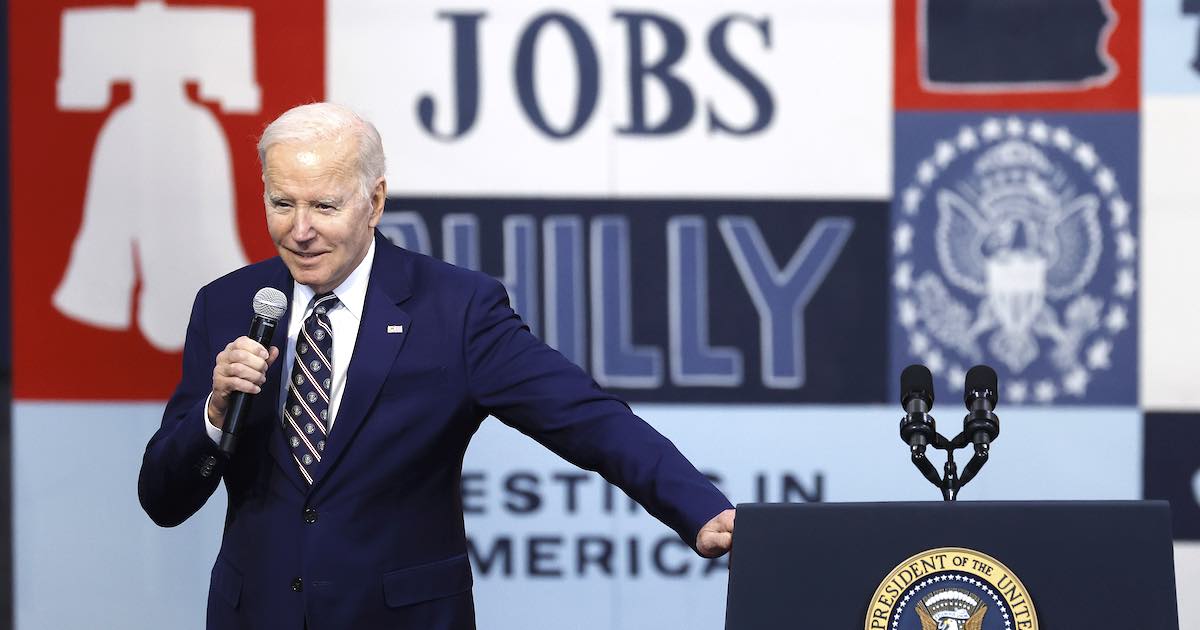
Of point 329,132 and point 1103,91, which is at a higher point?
point 1103,91

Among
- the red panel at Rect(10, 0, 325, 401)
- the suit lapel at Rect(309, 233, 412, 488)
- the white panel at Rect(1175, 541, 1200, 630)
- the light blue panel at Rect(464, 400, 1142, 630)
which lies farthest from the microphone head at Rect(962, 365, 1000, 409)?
the red panel at Rect(10, 0, 325, 401)

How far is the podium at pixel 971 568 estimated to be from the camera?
5.24 feet

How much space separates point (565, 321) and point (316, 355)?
1.66 meters

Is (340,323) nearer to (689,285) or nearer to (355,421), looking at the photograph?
(355,421)

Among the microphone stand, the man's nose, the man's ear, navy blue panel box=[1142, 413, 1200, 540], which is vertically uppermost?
the man's ear

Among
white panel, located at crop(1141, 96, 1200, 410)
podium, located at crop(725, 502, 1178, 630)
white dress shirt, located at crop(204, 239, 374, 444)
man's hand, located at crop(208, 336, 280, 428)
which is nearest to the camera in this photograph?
podium, located at crop(725, 502, 1178, 630)

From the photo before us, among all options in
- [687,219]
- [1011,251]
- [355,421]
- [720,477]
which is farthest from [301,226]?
[1011,251]

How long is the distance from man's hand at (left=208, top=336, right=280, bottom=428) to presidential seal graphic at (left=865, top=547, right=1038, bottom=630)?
809 mm

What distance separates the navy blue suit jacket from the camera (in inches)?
75.4

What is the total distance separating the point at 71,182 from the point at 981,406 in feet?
8.45

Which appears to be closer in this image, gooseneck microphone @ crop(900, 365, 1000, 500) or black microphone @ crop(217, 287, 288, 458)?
black microphone @ crop(217, 287, 288, 458)

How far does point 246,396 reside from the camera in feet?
5.90

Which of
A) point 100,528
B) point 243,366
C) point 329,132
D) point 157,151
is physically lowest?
point 100,528

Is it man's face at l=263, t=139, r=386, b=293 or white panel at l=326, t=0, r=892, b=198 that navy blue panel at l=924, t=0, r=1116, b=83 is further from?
man's face at l=263, t=139, r=386, b=293
